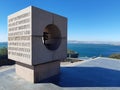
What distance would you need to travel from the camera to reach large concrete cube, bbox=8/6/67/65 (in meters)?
7.91

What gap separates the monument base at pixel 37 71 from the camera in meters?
8.71

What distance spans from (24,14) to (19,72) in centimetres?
498

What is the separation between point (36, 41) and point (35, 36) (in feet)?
1.14

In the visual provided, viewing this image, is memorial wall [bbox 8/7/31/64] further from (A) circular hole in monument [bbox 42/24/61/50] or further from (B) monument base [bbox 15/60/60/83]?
(A) circular hole in monument [bbox 42/24/61/50]

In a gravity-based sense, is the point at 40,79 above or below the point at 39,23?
below

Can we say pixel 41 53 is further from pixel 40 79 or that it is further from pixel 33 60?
pixel 40 79

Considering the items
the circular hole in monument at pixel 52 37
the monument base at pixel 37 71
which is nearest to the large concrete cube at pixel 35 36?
the circular hole in monument at pixel 52 37

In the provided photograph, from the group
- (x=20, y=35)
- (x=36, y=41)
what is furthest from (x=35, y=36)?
(x=20, y=35)

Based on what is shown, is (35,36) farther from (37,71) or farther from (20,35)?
(37,71)

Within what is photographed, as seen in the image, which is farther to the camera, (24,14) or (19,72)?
(19,72)

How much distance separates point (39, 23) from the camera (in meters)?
8.23

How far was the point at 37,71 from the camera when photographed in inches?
348

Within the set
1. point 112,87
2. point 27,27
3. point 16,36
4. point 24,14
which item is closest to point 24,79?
point 16,36

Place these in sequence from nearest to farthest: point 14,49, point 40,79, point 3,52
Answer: point 40,79 < point 14,49 < point 3,52
